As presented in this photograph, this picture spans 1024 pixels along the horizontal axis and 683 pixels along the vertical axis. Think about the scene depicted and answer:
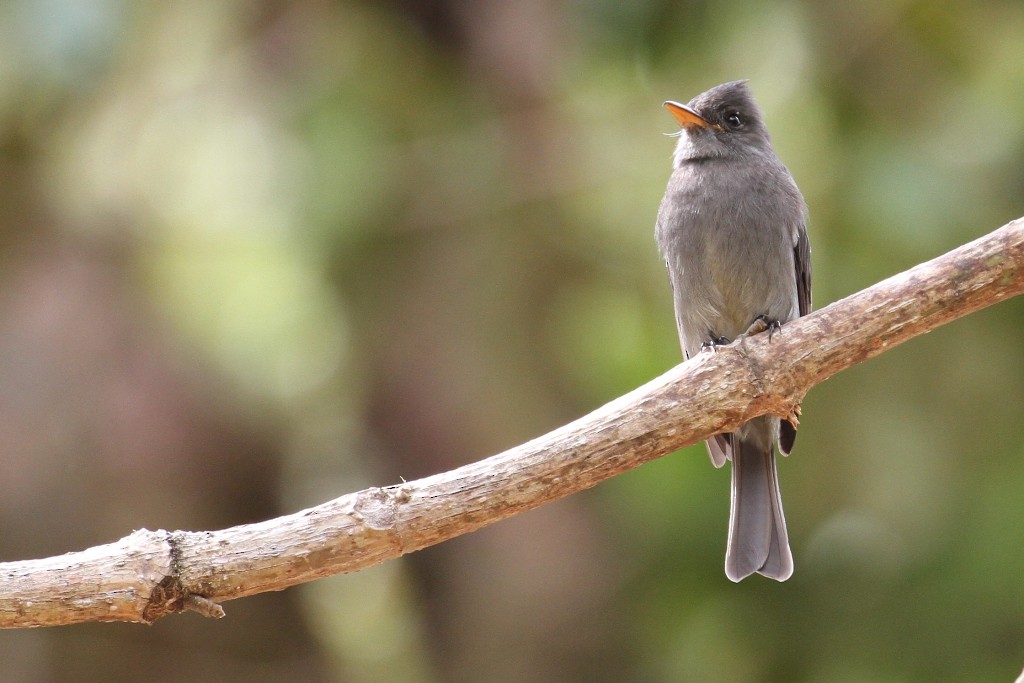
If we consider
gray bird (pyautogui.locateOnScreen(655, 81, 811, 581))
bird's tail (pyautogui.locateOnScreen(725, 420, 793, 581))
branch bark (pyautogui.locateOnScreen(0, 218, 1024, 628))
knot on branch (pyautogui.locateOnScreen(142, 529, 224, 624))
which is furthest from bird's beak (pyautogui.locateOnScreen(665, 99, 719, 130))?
knot on branch (pyautogui.locateOnScreen(142, 529, 224, 624))

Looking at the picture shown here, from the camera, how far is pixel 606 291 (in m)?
6.15

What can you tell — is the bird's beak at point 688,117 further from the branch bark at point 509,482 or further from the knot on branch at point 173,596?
the knot on branch at point 173,596

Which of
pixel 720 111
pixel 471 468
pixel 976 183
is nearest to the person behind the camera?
pixel 471 468

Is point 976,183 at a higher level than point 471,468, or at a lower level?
higher

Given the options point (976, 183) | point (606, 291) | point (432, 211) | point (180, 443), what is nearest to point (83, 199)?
point (180, 443)

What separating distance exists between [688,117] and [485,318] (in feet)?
5.82

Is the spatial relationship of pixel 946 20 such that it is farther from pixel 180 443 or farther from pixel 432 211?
pixel 180 443

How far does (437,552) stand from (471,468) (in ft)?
10.7

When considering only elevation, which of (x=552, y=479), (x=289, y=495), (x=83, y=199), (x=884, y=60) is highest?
(x=83, y=199)

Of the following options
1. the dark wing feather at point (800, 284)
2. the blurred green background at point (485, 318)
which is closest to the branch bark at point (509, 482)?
the dark wing feather at point (800, 284)

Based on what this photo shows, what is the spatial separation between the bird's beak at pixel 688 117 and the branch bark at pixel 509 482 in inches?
61.5

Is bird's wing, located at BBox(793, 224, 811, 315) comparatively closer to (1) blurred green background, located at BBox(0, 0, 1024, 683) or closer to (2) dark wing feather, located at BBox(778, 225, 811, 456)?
(2) dark wing feather, located at BBox(778, 225, 811, 456)

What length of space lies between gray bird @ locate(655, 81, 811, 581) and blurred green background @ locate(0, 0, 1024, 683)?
3.32 feet

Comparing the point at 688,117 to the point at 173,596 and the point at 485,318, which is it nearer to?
the point at 485,318
